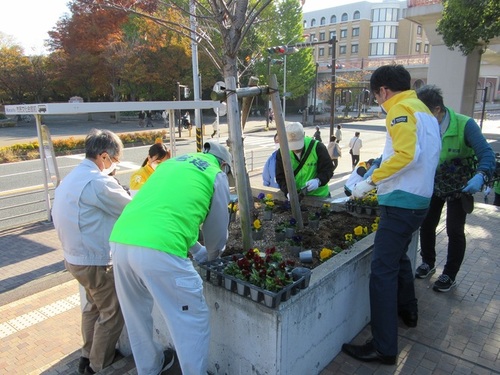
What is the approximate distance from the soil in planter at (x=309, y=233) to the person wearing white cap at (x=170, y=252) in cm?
108

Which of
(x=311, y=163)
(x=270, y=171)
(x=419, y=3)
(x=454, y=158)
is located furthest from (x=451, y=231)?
(x=419, y=3)

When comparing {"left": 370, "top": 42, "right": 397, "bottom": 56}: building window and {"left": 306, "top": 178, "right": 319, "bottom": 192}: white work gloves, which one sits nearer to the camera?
{"left": 306, "top": 178, "right": 319, "bottom": 192}: white work gloves

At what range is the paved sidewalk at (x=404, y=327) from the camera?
9.08 feet

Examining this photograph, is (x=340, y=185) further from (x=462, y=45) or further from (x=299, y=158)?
(x=299, y=158)

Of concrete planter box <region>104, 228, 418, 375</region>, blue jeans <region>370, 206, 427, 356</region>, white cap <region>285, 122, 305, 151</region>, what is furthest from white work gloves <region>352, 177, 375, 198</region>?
white cap <region>285, 122, 305, 151</region>

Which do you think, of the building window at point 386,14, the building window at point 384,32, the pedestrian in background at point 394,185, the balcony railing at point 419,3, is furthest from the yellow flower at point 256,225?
the building window at point 386,14

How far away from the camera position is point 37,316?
12.7 feet

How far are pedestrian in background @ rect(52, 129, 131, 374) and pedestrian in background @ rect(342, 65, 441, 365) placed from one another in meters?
1.77

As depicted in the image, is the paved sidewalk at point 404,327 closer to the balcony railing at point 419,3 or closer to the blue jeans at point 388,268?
the blue jeans at point 388,268

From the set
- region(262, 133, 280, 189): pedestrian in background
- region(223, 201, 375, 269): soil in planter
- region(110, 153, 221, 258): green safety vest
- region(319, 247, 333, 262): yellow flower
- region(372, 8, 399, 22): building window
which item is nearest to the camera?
region(110, 153, 221, 258): green safety vest

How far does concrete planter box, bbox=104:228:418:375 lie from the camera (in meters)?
2.26

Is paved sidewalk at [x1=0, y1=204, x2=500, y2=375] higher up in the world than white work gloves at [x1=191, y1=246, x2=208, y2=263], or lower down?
lower down

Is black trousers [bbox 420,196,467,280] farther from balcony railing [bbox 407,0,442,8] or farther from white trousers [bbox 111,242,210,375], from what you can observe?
balcony railing [bbox 407,0,442,8]

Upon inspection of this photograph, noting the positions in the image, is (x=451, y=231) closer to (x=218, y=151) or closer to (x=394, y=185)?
(x=394, y=185)
